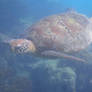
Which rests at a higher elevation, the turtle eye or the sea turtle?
the sea turtle

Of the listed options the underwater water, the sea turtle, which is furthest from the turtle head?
the underwater water

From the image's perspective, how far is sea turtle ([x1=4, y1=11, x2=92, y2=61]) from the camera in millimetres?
4333

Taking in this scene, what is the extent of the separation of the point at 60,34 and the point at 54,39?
0.84ft

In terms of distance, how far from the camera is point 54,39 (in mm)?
4414

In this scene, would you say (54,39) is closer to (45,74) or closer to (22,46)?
(22,46)

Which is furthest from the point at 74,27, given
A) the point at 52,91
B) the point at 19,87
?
the point at 19,87

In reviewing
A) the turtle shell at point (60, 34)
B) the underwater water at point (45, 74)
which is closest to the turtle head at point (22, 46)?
the turtle shell at point (60, 34)

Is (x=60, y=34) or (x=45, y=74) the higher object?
(x=60, y=34)

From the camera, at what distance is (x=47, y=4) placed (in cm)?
2917

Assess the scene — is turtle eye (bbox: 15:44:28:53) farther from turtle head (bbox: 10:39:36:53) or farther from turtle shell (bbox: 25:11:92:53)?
turtle shell (bbox: 25:11:92:53)

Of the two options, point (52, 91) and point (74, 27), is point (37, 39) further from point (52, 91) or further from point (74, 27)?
point (52, 91)

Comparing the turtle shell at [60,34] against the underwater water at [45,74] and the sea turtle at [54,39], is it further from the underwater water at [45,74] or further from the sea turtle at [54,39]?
the underwater water at [45,74]

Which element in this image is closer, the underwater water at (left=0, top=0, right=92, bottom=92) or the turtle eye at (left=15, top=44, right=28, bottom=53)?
the turtle eye at (left=15, top=44, right=28, bottom=53)

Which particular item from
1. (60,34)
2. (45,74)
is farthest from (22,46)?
(45,74)
